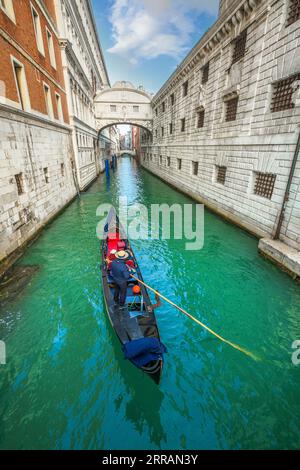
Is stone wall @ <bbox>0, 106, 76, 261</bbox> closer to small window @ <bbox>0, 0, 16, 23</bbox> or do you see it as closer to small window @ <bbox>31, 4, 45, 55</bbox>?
small window @ <bbox>0, 0, 16, 23</bbox>

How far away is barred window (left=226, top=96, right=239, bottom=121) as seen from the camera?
35.2 ft

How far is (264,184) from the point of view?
8.99 meters

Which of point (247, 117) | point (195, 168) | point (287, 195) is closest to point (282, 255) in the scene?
point (287, 195)

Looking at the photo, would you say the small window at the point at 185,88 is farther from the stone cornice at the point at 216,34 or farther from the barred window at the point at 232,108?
the barred window at the point at 232,108

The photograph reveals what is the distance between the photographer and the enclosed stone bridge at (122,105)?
26688mm

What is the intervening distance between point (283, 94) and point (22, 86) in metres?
10.5

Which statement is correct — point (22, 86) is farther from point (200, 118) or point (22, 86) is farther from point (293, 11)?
point (200, 118)

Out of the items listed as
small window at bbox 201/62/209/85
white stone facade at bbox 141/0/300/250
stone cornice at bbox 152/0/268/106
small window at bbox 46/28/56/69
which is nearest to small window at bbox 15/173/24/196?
small window at bbox 46/28/56/69

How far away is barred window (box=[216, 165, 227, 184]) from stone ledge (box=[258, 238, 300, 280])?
5.37m

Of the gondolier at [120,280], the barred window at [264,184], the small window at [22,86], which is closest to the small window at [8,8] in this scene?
the small window at [22,86]

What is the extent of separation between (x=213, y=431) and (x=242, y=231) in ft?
28.4

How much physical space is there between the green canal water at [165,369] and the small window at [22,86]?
6.83 metres

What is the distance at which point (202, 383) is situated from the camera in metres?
3.86
